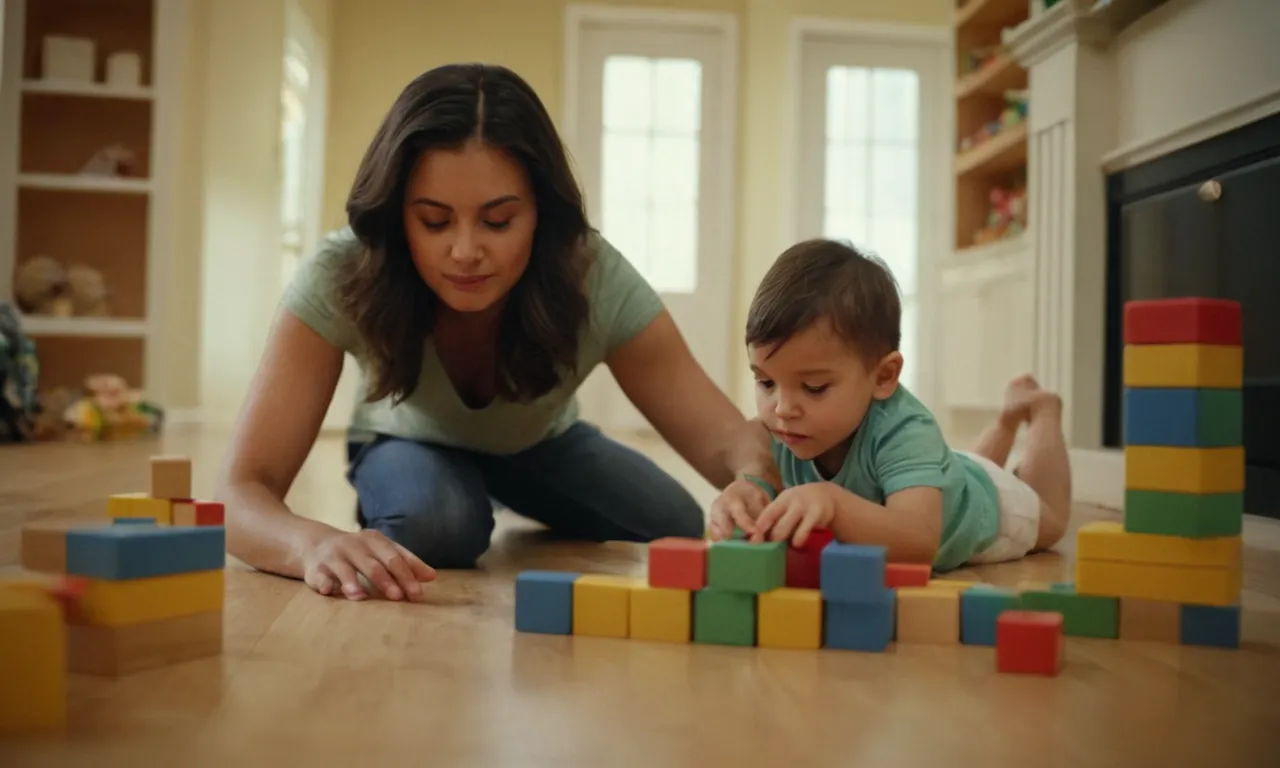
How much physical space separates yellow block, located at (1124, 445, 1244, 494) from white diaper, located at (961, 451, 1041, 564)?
23.0 inches

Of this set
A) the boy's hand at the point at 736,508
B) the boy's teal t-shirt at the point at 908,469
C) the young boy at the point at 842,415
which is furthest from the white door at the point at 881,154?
the boy's hand at the point at 736,508

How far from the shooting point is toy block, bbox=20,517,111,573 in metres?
0.92

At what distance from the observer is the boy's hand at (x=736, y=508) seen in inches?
49.8

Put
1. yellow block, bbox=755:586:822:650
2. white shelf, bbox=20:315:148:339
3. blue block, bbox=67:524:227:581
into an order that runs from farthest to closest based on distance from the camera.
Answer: white shelf, bbox=20:315:148:339, yellow block, bbox=755:586:822:650, blue block, bbox=67:524:227:581

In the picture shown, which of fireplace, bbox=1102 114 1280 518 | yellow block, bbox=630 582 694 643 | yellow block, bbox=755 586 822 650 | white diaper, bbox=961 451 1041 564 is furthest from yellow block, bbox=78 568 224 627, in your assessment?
fireplace, bbox=1102 114 1280 518

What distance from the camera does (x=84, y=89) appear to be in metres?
4.50

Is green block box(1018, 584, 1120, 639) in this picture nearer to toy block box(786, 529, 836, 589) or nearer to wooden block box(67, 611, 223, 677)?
toy block box(786, 529, 836, 589)

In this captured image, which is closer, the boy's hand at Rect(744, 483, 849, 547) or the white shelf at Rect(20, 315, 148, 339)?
the boy's hand at Rect(744, 483, 849, 547)

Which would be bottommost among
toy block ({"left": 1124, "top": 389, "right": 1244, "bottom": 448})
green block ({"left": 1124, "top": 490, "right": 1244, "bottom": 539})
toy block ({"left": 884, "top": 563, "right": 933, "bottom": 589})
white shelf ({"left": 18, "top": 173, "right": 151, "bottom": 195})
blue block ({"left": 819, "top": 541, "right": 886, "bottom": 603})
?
toy block ({"left": 884, "top": 563, "right": 933, "bottom": 589})

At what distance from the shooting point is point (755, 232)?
6066 millimetres

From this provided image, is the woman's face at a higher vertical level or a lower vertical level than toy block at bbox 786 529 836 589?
higher

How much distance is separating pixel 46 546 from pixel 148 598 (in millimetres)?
93

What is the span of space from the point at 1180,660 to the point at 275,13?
4681 mm

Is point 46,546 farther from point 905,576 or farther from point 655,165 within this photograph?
point 655,165
